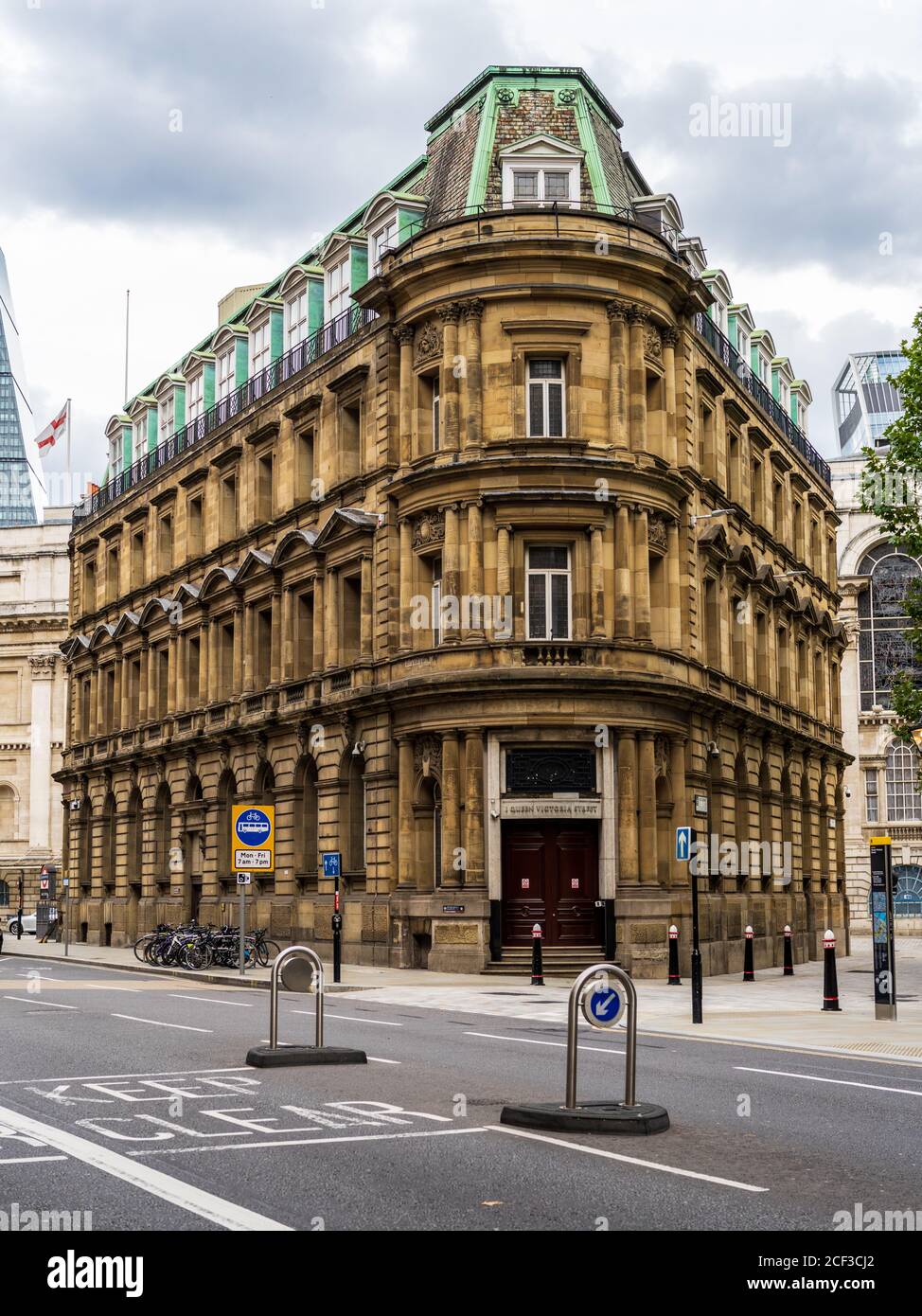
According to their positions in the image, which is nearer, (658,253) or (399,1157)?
(399,1157)

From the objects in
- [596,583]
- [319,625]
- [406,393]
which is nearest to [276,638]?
[319,625]

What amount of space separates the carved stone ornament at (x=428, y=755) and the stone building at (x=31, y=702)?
208 feet

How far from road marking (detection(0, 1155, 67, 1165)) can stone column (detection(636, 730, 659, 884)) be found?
24930mm

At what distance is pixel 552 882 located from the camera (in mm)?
33531

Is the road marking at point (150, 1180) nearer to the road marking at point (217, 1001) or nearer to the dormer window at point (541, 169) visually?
the road marking at point (217, 1001)

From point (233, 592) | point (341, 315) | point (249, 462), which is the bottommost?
point (233, 592)

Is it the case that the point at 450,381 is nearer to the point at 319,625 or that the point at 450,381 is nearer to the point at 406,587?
the point at 406,587

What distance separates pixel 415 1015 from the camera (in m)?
23.2

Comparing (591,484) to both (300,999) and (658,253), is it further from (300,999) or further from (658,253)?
(300,999)

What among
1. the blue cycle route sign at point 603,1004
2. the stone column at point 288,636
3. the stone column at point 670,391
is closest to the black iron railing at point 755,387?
the stone column at point 670,391

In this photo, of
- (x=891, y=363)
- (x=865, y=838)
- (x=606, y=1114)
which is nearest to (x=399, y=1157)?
(x=606, y=1114)

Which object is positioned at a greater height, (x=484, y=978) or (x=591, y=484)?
(x=591, y=484)

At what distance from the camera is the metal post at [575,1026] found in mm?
11047

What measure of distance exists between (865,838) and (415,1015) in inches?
2362
